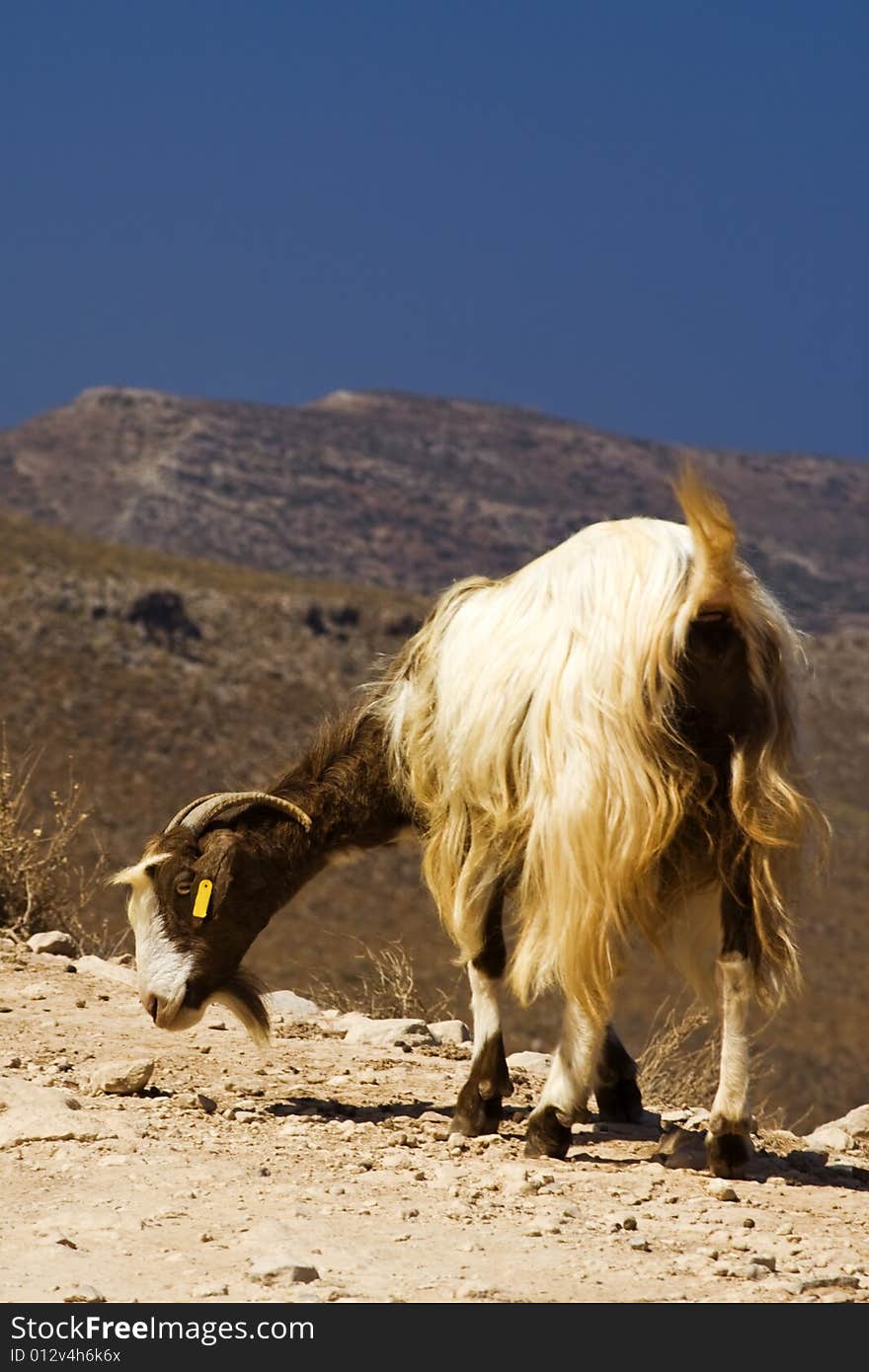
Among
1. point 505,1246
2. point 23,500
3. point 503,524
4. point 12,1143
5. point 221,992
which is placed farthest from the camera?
point 503,524

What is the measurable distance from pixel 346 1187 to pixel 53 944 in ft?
14.8

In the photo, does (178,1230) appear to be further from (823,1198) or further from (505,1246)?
(823,1198)

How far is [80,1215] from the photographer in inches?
251

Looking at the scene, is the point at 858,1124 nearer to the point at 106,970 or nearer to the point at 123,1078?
the point at 123,1078

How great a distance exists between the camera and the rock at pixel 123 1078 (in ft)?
26.5

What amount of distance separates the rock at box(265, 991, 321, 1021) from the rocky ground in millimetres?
457

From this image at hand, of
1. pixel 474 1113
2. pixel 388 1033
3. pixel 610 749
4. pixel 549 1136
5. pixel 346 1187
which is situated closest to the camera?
pixel 346 1187

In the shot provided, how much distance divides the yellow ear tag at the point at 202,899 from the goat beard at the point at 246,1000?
34cm

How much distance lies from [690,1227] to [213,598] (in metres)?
40.7

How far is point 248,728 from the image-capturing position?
4009cm

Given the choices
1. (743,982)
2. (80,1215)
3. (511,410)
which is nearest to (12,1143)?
(80,1215)

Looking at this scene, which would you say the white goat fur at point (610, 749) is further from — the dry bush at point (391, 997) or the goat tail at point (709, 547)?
the dry bush at point (391, 997)

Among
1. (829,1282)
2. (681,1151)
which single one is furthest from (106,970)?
Answer: (829,1282)

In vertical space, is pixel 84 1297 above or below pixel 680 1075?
below
